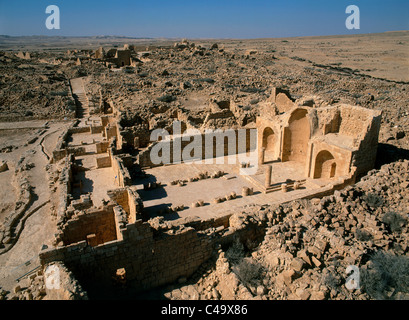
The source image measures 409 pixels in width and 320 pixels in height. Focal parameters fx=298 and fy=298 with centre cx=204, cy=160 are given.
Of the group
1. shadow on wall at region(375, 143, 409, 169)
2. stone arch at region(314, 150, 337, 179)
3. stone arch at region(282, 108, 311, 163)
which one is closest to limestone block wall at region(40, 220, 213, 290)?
stone arch at region(314, 150, 337, 179)

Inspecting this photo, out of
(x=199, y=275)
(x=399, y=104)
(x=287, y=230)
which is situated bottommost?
(x=199, y=275)

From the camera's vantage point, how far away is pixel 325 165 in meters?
14.6

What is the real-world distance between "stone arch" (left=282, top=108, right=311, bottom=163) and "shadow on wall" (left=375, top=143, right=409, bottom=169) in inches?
142

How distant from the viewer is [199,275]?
8.64 m

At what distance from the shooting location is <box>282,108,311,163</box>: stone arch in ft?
53.5

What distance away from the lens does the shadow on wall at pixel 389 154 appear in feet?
48.5

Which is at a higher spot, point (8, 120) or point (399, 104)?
point (399, 104)

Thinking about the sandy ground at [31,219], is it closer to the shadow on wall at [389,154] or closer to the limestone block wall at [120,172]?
the limestone block wall at [120,172]

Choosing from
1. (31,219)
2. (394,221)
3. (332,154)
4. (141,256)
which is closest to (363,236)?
(394,221)

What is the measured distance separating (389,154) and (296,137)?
464cm

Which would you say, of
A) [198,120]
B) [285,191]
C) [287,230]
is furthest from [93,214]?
[198,120]

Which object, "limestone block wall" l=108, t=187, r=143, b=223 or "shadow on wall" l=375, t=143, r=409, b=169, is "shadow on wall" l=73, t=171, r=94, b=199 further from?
"shadow on wall" l=375, t=143, r=409, b=169
